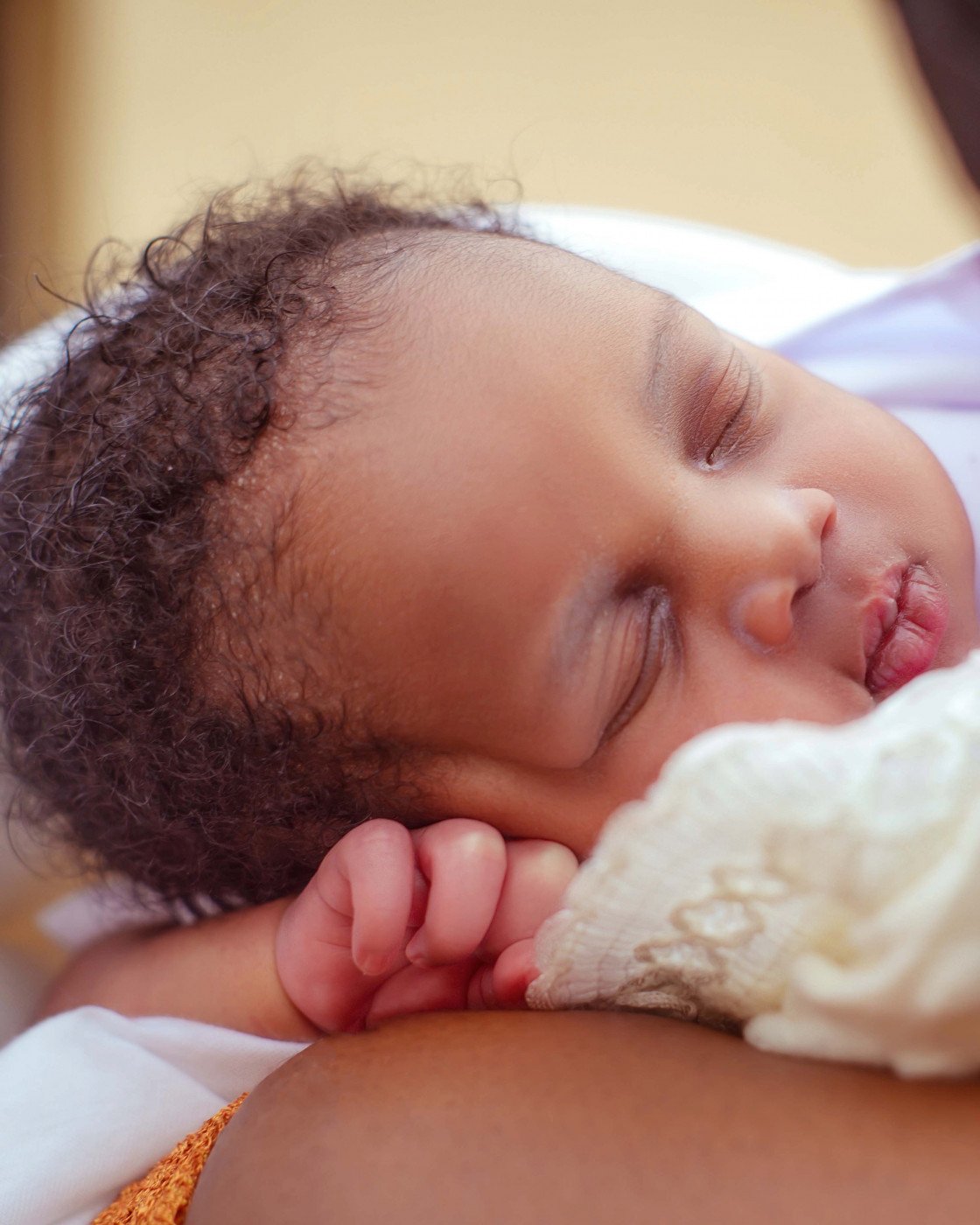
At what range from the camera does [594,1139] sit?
17.2 inches

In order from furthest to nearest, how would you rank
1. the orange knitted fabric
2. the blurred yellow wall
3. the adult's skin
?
the blurred yellow wall → the orange knitted fabric → the adult's skin

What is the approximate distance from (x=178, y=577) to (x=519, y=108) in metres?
1.58

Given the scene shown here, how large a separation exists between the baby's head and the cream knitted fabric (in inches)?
5.7

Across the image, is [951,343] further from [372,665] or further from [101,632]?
[101,632]

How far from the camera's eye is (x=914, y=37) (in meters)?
0.82

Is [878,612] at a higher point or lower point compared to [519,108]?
lower

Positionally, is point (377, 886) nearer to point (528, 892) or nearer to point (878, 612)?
point (528, 892)

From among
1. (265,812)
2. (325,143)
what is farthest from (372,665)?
(325,143)

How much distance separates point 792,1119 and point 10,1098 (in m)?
0.51

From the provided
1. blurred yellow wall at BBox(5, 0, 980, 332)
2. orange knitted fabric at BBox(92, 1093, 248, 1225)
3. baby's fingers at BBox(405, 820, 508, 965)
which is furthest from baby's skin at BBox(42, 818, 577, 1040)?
blurred yellow wall at BBox(5, 0, 980, 332)

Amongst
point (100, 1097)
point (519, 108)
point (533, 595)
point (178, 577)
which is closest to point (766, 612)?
point (533, 595)

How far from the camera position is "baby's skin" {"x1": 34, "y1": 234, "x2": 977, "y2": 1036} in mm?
635

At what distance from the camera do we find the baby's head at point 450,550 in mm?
639

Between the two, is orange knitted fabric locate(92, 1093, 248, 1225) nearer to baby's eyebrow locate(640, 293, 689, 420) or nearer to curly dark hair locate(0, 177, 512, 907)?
curly dark hair locate(0, 177, 512, 907)
